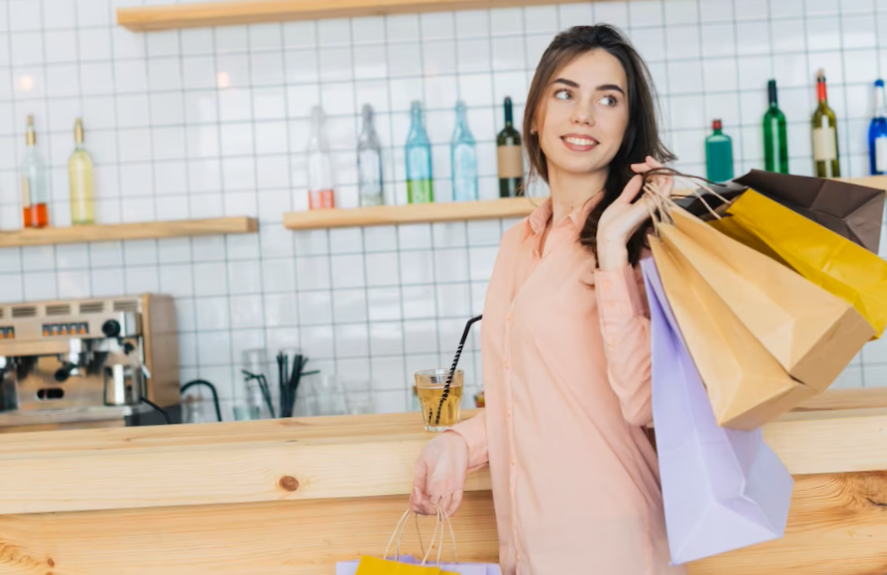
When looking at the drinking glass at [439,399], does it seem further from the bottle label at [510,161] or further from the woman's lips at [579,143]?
the bottle label at [510,161]

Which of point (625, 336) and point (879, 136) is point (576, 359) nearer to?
point (625, 336)

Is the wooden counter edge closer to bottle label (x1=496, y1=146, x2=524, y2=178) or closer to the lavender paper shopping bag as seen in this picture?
the lavender paper shopping bag

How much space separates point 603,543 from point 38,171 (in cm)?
231

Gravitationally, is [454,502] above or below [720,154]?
below

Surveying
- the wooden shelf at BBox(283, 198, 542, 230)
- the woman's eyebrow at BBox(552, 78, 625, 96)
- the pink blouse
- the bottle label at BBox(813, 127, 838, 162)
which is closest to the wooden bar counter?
the pink blouse

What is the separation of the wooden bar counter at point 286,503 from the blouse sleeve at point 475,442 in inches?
1.2

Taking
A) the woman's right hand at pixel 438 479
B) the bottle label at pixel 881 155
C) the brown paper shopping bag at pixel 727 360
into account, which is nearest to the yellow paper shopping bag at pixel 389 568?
the woman's right hand at pixel 438 479

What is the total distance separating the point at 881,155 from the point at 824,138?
168 mm

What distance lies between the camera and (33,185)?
2648 mm

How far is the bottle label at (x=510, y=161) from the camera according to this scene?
254cm

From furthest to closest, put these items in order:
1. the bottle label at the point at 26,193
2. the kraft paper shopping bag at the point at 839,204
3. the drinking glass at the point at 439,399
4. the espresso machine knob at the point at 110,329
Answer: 1. the bottle label at the point at 26,193
2. the espresso machine knob at the point at 110,329
3. the drinking glass at the point at 439,399
4. the kraft paper shopping bag at the point at 839,204

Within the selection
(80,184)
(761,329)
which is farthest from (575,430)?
(80,184)

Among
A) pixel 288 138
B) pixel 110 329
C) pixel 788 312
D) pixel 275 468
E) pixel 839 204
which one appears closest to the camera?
pixel 788 312

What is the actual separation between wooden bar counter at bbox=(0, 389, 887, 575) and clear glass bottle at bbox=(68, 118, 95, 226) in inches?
60.3
